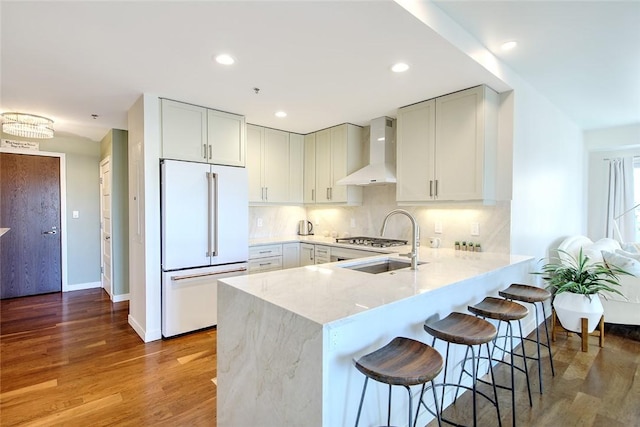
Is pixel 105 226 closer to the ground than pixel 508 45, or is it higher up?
closer to the ground

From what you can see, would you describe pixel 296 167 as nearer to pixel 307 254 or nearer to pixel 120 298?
pixel 307 254

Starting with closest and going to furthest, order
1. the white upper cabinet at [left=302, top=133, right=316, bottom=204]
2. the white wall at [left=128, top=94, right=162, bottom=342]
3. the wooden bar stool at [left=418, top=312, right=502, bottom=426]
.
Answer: the wooden bar stool at [left=418, top=312, right=502, bottom=426], the white wall at [left=128, top=94, right=162, bottom=342], the white upper cabinet at [left=302, top=133, right=316, bottom=204]

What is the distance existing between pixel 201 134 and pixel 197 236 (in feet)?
3.50

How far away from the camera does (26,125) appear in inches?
140

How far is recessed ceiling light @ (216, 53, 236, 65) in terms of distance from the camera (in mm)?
2283

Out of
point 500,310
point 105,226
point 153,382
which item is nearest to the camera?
point 500,310

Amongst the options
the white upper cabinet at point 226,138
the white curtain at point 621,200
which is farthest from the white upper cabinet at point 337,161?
the white curtain at point 621,200

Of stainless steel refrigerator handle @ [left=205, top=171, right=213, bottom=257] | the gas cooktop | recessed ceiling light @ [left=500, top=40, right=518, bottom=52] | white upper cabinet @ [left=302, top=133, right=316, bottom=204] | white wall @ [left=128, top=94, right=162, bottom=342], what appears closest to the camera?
recessed ceiling light @ [left=500, top=40, right=518, bottom=52]

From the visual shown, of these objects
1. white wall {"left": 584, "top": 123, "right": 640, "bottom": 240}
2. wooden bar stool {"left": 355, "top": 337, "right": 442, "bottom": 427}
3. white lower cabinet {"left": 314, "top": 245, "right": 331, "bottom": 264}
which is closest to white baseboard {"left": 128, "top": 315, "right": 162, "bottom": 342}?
white lower cabinet {"left": 314, "top": 245, "right": 331, "bottom": 264}

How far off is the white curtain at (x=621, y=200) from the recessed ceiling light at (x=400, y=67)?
4.62m

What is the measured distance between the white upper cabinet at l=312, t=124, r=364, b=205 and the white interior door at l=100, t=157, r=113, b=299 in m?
2.94

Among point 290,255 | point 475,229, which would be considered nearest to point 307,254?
point 290,255

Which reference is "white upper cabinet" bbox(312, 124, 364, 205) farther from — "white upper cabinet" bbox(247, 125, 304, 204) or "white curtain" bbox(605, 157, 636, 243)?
"white curtain" bbox(605, 157, 636, 243)

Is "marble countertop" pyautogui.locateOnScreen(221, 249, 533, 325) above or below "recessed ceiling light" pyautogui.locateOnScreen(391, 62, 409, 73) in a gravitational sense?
below
